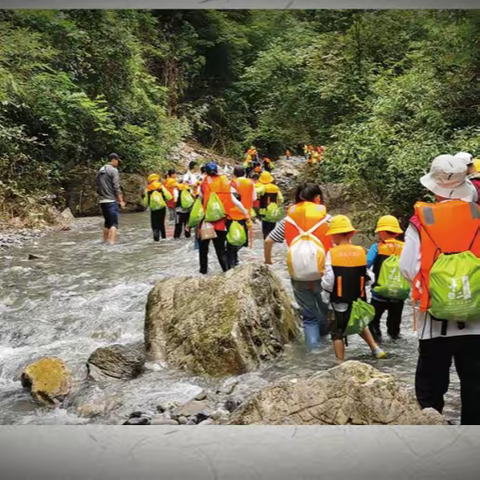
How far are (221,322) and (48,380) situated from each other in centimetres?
132

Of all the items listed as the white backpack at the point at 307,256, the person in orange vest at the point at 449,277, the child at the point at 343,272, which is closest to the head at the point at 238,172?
the white backpack at the point at 307,256

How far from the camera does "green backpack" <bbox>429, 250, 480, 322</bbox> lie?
7.08 ft

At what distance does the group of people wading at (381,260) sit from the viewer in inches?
87.0

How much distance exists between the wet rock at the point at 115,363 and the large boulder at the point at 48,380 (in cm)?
21

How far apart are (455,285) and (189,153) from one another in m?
4.94

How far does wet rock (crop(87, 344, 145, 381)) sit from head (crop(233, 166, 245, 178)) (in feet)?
6.80

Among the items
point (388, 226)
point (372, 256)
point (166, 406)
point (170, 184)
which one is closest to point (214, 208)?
point (372, 256)

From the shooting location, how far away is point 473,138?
4395mm

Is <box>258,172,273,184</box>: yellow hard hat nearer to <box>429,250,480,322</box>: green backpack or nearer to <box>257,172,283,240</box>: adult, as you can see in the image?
<box>257,172,283,240</box>: adult

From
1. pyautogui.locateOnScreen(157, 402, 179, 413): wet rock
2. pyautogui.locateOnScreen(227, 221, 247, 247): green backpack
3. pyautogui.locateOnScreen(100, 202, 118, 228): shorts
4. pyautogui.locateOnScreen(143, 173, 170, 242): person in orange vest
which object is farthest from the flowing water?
pyautogui.locateOnScreen(227, 221, 247, 247): green backpack

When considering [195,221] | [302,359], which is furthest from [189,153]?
[302,359]

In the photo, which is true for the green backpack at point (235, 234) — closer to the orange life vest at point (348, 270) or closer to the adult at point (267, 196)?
the adult at point (267, 196)

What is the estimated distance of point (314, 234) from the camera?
12.5ft

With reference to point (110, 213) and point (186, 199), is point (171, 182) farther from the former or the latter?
point (110, 213)
